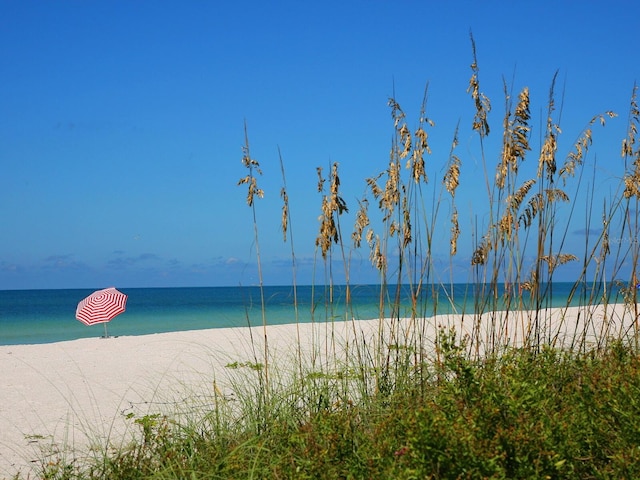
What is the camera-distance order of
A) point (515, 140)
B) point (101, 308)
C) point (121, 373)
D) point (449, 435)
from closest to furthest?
1. point (449, 435)
2. point (515, 140)
3. point (121, 373)
4. point (101, 308)

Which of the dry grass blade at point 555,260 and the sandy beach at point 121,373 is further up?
the dry grass blade at point 555,260

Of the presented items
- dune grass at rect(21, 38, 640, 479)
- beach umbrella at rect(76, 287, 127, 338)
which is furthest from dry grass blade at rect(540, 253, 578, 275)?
beach umbrella at rect(76, 287, 127, 338)

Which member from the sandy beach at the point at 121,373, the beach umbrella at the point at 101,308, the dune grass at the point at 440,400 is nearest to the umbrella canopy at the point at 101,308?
the beach umbrella at the point at 101,308

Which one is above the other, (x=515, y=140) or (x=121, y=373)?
(x=515, y=140)

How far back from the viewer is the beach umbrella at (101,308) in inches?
512

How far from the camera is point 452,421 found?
2.32 m

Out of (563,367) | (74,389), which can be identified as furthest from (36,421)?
(563,367)

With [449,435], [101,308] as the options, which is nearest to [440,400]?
[449,435]

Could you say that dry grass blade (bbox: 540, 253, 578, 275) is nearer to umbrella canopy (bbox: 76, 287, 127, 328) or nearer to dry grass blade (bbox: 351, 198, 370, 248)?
dry grass blade (bbox: 351, 198, 370, 248)

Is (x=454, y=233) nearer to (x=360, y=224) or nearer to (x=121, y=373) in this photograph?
(x=360, y=224)

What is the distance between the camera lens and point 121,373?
798 cm

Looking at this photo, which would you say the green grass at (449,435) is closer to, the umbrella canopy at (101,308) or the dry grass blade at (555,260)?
the dry grass blade at (555,260)

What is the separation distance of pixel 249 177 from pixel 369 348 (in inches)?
52.4

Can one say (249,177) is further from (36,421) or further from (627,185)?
(36,421)
